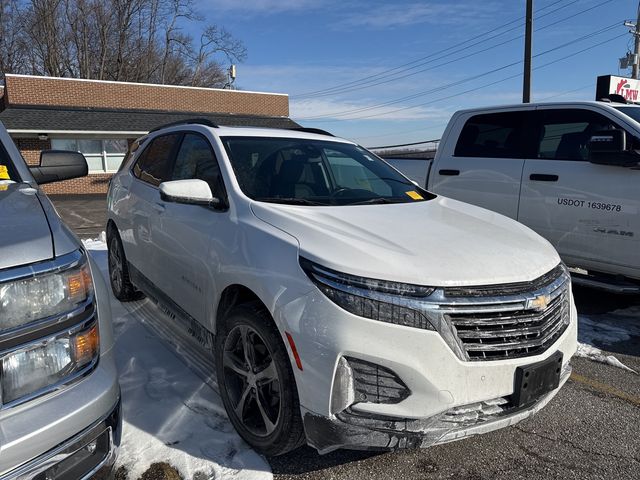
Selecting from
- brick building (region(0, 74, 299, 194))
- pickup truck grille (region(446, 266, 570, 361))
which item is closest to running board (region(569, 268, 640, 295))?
pickup truck grille (region(446, 266, 570, 361))

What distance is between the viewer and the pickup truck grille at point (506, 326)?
2.16 metres

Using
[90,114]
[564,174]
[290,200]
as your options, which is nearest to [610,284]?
[564,174]

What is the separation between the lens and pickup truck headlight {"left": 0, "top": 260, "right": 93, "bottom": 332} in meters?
1.53

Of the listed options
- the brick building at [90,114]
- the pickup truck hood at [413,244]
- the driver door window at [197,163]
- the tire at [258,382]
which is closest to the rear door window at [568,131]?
the pickup truck hood at [413,244]

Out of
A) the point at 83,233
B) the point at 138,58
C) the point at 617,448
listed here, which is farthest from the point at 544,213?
the point at 138,58

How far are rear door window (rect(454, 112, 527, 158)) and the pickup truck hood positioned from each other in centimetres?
283

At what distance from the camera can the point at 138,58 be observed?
4262 cm

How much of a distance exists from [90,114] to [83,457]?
22.0m

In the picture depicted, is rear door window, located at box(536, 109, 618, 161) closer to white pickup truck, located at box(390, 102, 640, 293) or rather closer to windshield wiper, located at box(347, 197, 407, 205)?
white pickup truck, located at box(390, 102, 640, 293)

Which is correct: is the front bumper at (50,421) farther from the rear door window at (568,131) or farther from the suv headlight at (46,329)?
the rear door window at (568,131)

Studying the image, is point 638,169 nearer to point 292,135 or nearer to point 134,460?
point 292,135

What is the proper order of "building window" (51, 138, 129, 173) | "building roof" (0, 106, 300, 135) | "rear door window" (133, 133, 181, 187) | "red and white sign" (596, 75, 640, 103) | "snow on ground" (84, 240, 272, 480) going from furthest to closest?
"building window" (51, 138, 129, 173)
"building roof" (0, 106, 300, 135)
"red and white sign" (596, 75, 640, 103)
"rear door window" (133, 133, 181, 187)
"snow on ground" (84, 240, 272, 480)

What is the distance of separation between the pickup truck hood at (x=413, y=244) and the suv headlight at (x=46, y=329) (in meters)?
0.98

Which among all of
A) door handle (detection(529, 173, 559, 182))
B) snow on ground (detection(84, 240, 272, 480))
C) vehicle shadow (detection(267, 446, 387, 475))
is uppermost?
door handle (detection(529, 173, 559, 182))
